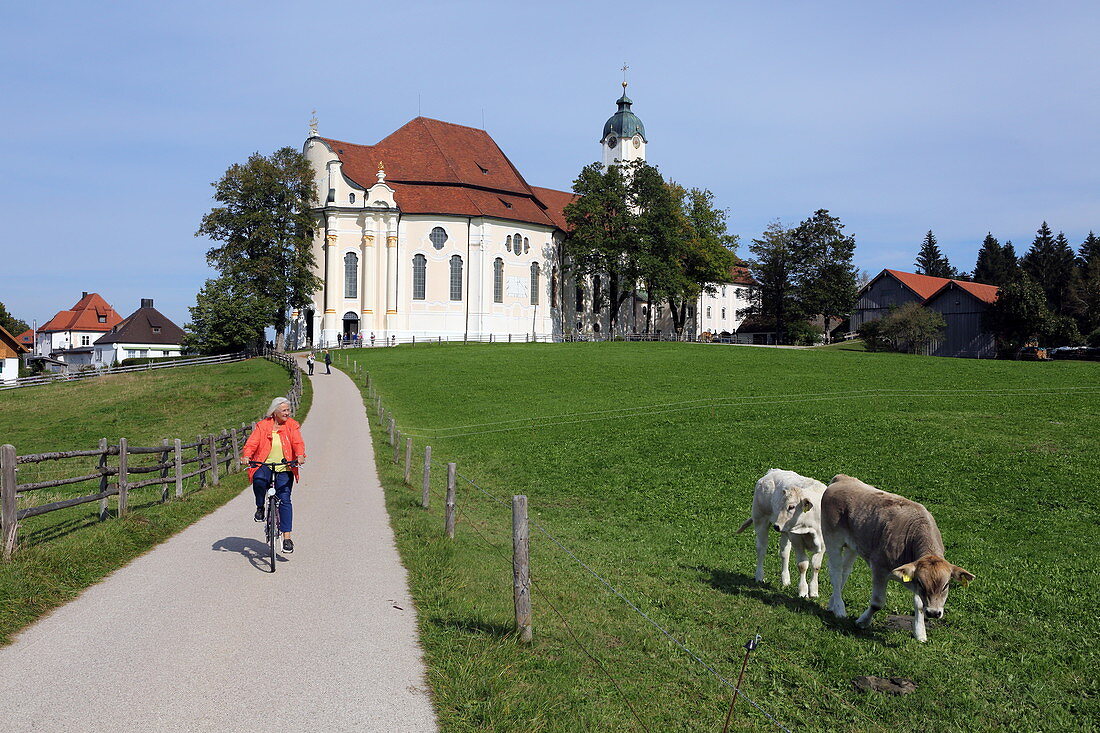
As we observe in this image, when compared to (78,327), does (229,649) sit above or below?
below

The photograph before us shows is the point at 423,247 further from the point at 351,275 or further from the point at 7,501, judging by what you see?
the point at 7,501

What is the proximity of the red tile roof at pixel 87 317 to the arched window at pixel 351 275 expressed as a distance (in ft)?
204

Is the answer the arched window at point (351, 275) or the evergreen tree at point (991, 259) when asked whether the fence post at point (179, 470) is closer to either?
the arched window at point (351, 275)

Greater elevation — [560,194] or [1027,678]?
[560,194]

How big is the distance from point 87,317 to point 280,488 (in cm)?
12163

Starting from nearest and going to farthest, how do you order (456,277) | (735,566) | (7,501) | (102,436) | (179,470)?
A: (7,501) < (735,566) < (179,470) < (102,436) < (456,277)

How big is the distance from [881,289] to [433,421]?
6533 cm

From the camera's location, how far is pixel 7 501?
31.3 ft

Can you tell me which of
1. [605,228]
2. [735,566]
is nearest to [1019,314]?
[605,228]

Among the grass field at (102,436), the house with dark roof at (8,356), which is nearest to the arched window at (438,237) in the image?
the grass field at (102,436)

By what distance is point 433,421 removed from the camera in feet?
98.1

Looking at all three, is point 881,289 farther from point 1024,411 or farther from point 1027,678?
point 1027,678

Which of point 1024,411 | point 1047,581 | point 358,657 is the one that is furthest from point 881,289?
point 358,657

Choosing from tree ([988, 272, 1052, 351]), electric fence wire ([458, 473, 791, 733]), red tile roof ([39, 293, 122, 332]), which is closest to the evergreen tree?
tree ([988, 272, 1052, 351])
